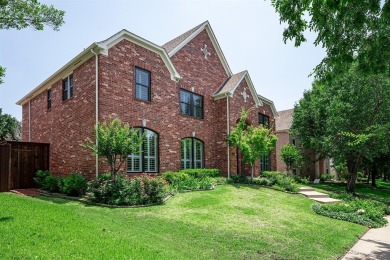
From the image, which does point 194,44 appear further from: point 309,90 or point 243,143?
point 309,90

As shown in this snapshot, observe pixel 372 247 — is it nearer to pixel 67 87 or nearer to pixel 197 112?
pixel 197 112

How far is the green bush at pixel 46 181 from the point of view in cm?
1300

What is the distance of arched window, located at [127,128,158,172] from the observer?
1344 cm

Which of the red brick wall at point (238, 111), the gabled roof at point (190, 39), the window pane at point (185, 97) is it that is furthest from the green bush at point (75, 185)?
the red brick wall at point (238, 111)

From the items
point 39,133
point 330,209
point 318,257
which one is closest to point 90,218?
point 318,257

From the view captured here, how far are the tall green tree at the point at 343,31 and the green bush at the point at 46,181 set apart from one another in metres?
11.5

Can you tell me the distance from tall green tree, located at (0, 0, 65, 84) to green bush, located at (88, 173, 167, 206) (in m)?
5.69

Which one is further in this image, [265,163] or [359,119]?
[265,163]

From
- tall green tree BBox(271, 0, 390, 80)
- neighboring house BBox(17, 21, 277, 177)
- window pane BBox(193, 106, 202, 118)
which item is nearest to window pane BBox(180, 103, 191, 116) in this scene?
neighboring house BBox(17, 21, 277, 177)

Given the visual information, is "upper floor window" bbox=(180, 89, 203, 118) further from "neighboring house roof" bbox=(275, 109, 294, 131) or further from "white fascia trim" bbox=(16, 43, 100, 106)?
"neighboring house roof" bbox=(275, 109, 294, 131)

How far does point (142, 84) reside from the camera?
1427 cm

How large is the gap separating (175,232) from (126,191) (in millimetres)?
3959

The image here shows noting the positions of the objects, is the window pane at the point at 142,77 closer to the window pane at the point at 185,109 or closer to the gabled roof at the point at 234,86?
the window pane at the point at 185,109

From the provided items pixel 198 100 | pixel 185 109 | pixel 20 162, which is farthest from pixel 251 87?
pixel 20 162
